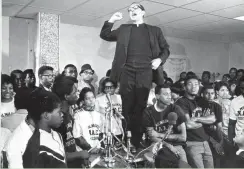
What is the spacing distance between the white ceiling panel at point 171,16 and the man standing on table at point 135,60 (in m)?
0.37

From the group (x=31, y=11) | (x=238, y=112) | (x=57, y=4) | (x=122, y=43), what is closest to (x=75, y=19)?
(x=57, y=4)

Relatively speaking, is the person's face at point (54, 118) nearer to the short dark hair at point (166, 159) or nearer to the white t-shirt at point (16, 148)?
the white t-shirt at point (16, 148)

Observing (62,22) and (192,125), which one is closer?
(192,125)

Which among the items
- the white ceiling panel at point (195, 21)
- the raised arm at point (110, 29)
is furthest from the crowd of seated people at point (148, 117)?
the white ceiling panel at point (195, 21)

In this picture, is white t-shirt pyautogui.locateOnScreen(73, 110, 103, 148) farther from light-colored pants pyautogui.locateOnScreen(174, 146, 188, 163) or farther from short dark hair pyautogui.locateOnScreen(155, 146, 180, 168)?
light-colored pants pyautogui.locateOnScreen(174, 146, 188, 163)

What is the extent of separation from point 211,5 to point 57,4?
118 cm

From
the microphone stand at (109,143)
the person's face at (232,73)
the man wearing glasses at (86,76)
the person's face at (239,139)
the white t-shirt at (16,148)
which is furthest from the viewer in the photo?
the person's face at (232,73)

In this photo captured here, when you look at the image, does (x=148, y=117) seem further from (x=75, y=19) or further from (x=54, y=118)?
(x=75, y=19)

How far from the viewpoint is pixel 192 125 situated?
1.79 meters

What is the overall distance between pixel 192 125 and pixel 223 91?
519 millimetres

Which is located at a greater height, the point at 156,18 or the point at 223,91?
the point at 156,18

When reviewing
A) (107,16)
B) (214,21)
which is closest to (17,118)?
(107,16)

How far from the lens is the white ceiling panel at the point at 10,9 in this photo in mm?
1853

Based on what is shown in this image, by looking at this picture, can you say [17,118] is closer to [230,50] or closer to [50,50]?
[50,50]
